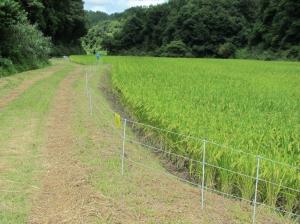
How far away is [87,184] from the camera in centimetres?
602

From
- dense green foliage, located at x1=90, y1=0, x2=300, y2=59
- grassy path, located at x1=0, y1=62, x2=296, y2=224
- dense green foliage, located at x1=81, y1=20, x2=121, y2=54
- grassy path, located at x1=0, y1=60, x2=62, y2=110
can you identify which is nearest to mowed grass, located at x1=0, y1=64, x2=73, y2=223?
grassy path, located at x1=0, y1=62, x2=296, y2=224

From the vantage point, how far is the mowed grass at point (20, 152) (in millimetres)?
5441

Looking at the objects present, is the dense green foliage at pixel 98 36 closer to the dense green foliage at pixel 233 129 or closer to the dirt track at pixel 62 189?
the dense green foliage at pixel 233 129

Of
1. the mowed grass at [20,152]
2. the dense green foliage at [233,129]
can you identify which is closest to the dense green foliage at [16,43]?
the mowed grass at [20,152]

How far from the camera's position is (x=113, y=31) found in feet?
312

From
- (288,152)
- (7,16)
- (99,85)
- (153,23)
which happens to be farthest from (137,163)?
(153,23)

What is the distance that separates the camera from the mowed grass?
544 centimetres

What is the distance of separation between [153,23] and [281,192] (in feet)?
277

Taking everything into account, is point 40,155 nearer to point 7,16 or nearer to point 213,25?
point 7,16

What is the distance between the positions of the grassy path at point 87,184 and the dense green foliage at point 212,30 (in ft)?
146

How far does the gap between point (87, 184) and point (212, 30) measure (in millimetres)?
68806

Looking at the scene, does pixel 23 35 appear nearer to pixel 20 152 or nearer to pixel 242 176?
pixel 20 152

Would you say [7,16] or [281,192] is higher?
[7,16]

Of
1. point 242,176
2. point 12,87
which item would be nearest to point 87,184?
point 242,176
